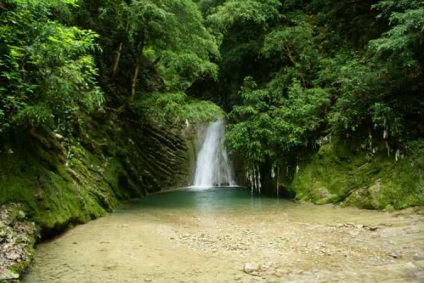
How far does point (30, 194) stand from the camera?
21.6 ft

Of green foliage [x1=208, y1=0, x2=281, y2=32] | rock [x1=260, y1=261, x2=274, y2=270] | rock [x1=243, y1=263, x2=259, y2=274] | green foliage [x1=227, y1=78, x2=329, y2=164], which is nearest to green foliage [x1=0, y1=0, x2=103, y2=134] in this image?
rock [x1=243, y1=263, x2=259, y2=274]

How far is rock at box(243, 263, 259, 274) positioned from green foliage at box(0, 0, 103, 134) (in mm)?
4170

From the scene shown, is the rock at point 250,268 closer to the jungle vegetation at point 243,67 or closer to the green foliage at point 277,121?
the jungle vegetation at point 243,67

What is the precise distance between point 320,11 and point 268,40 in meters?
3.49

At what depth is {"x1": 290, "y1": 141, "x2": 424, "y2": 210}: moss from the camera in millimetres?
8773

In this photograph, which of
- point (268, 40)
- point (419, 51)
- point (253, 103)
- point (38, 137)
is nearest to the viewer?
point (38, 137)

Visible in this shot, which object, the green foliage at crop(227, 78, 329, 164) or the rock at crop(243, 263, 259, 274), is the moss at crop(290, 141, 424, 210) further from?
the rock at crop(243, 263, 259, 274)

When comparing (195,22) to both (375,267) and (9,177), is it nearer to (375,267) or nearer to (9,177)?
(9,177)

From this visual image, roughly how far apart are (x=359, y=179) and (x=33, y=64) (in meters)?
8.56

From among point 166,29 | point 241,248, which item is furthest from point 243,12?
point 241,248

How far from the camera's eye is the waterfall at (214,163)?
17.9 meters

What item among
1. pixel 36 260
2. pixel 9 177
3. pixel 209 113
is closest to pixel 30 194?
pixel 9 177

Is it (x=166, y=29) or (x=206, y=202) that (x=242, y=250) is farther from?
(x=166, y=29)

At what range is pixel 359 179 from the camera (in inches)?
399
